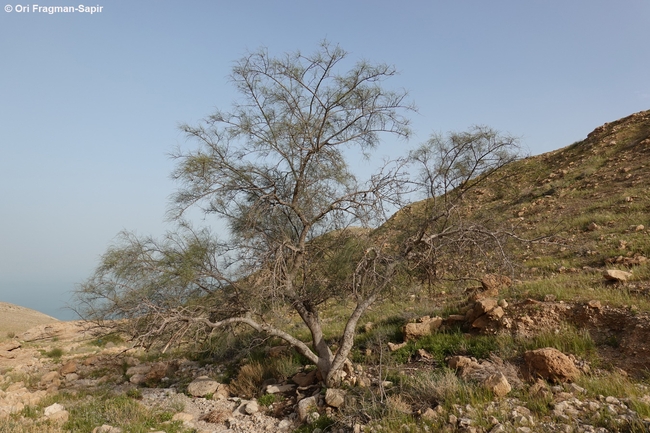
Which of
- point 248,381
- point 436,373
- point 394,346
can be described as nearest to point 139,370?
point 248,381

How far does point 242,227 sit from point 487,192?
20.9 m

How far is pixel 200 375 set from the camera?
10.1 meters

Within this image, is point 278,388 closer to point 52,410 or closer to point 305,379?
point 305,379

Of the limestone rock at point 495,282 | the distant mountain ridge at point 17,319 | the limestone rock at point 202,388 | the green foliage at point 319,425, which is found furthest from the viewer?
the distant mountain ridge at point 17,319

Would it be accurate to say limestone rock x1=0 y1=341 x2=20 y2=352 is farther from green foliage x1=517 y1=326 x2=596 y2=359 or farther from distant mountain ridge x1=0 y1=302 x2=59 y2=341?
green foliage x1=517 y1=326 x2=596 y2=359

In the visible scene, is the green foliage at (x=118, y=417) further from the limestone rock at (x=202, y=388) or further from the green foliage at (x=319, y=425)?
the green foliage at (x=319, y=425)

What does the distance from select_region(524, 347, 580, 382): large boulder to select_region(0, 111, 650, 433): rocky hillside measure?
0.02m

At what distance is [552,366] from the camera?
221 inches

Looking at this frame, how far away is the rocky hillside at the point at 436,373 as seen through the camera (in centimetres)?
509

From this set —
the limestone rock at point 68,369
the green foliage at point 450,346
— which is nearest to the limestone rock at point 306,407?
the green foliage at point 450,346

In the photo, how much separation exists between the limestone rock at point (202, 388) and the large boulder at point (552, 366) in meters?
6.44

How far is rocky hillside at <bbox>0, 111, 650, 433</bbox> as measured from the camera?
16.7ft

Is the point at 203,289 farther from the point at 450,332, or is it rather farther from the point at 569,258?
the point at 569,258

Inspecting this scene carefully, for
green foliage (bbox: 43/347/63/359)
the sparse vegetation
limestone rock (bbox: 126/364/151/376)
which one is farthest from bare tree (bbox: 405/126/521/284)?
green foliage (bbox: 43/347/63/359)
